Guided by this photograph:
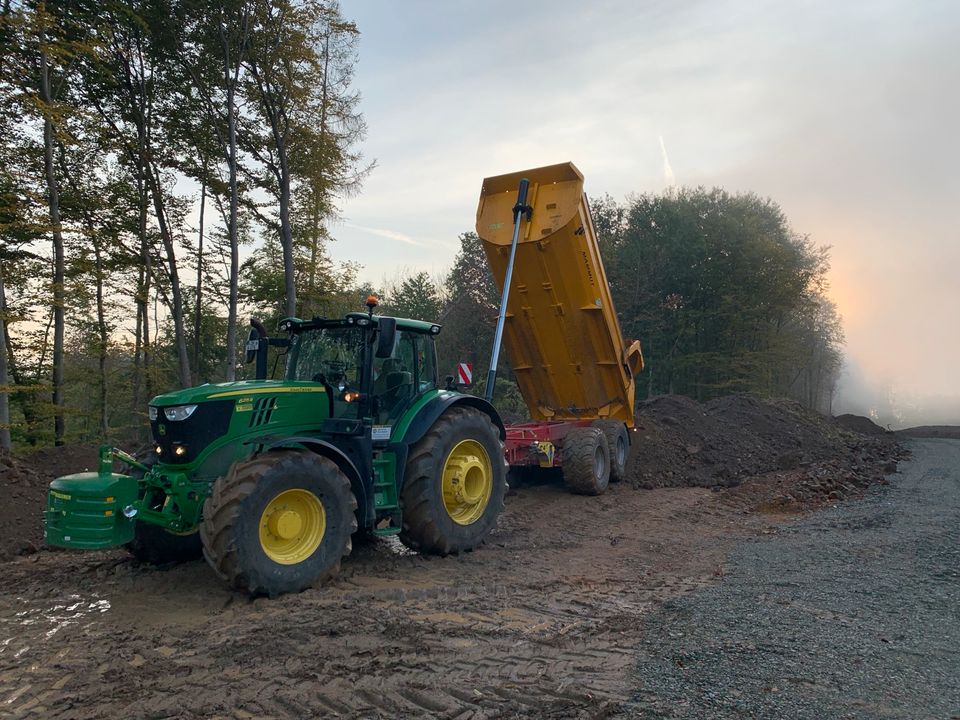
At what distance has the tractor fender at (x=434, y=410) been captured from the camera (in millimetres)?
6285

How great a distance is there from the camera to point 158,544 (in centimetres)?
583

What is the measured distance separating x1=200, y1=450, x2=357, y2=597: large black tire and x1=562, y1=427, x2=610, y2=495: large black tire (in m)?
5.11

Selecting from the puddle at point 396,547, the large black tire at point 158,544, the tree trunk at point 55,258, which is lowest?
the puddle at point 396,547

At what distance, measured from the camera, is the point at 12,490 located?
26.1 feet

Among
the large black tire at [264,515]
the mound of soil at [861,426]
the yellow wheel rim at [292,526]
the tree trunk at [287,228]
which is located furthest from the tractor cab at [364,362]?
the mound of soil at [861,426]

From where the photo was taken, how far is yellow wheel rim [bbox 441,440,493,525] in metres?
6.59

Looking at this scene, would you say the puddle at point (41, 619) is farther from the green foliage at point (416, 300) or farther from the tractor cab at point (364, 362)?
the green foliage at point (416, 300)

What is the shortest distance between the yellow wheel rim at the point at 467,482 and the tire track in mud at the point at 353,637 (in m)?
0.41

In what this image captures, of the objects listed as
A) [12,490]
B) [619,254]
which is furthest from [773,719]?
[619,254]

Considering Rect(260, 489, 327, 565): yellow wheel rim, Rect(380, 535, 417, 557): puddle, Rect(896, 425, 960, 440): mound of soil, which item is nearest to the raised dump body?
Rect(380, 535, 417, 557): puddle

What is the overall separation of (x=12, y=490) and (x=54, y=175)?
708cm

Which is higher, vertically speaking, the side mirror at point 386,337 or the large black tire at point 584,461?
the side mirror at point 386,337

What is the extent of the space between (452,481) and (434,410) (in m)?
0.69

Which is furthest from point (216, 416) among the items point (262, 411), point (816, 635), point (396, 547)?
point (816, 635)
